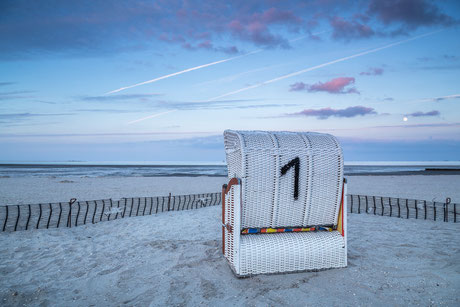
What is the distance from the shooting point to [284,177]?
6.97 metres

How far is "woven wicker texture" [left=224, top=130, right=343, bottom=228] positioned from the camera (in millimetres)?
6812

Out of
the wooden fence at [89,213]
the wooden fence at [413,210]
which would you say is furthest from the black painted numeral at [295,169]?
the wooden fence at [413,210]

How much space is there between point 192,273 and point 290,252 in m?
2.56

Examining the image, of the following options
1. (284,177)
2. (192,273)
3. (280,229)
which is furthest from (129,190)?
(284,177)

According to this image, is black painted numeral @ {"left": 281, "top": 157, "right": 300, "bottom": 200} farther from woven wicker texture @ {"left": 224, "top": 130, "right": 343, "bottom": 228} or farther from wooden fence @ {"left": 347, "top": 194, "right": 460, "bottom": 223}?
wooden fence @ {"left": 347, "top": 194, "right": 460, "bottom": 223}

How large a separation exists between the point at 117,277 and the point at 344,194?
6.22 metres

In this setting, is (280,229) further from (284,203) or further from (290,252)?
(284,203)

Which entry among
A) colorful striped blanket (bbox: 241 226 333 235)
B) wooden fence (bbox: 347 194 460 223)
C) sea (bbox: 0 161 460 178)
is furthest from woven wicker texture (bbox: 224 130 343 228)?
sea (bbox: 0 161 460 178)

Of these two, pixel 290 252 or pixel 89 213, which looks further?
pixel 89 213

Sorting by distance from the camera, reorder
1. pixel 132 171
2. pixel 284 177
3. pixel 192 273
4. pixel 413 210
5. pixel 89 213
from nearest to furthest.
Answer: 1. pixel 284 177
2. pixel 192 273
3. pixel 89 213
4. pixel 413 210
5. pixel 132 171

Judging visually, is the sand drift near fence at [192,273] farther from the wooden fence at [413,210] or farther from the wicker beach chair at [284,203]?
the wooden fence at [413,210]

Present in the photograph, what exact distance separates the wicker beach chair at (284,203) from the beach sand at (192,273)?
434mm

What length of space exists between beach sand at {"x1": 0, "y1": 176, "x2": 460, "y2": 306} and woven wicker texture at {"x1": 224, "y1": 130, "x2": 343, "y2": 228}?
1457 millimetres

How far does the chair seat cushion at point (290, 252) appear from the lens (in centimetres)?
680
